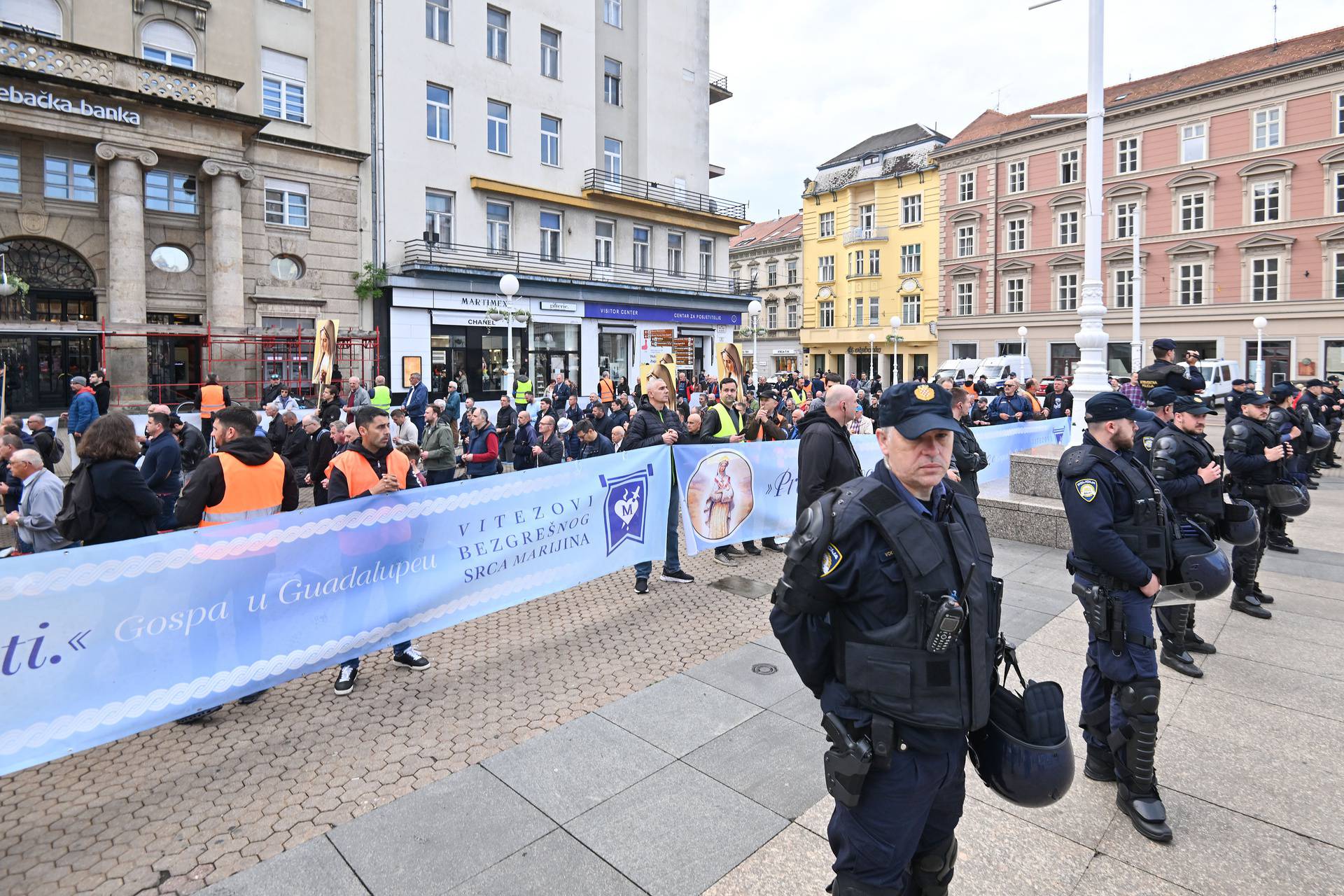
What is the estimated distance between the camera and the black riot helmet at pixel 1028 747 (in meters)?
2.46

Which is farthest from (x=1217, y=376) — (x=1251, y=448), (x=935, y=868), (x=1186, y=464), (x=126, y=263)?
(x=126, y=263)

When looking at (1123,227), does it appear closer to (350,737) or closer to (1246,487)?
(1246,487)

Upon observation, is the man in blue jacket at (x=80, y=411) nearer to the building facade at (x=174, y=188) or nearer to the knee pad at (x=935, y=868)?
the building facade at (x=174, y=188)

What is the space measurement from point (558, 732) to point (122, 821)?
2338 mm

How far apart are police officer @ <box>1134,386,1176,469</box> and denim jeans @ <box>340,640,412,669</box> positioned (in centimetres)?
584

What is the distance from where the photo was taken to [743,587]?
796cm

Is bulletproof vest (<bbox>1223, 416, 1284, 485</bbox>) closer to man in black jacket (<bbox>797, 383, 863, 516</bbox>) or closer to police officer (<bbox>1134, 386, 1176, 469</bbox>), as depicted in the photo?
police officer (<bbox>1134, 386, 1176, 469</bbox>)

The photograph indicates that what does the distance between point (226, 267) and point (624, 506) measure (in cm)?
2064

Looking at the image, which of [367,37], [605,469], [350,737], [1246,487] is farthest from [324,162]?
[1246,487]

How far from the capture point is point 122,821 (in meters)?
3.79

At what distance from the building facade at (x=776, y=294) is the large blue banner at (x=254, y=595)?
57781 millimetres

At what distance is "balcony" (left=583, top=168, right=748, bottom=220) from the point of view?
3170 centimetres

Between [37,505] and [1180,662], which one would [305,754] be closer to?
[37,505]

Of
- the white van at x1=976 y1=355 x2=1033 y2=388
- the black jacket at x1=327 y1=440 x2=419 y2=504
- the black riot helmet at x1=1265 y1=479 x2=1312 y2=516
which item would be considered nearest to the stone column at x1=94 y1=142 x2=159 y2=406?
the black jacket at x1=327 y1=440 x2=419 y2=504
